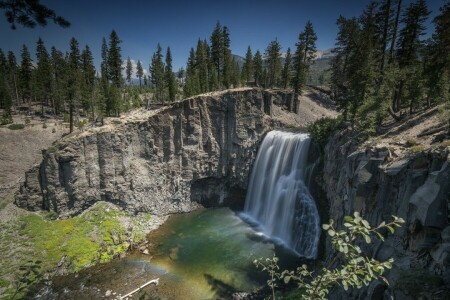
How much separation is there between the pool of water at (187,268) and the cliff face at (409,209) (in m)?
11.4

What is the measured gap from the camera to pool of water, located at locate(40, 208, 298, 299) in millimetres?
19984

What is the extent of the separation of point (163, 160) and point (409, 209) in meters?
27.9

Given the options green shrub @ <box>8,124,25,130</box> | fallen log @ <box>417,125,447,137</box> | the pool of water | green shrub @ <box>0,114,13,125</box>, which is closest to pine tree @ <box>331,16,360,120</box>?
fallen log @ <box>417,125,447,137</box>

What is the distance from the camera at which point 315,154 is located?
26.4 metres

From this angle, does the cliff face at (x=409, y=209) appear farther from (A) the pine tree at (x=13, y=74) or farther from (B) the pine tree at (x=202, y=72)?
(A) the pine tree at (x=13, y=74)

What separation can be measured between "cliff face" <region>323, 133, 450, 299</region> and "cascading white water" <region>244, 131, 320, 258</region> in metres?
9.30

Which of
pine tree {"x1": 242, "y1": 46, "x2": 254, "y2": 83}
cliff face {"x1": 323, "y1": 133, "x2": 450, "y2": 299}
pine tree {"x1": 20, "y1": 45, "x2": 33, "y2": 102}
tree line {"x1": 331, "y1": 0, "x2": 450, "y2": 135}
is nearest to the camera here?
cliff face {"x1": 323, "y1": 133, "x2": 450, "y2": 299}

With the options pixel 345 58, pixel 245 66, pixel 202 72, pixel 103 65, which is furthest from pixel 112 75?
pixel 345 58

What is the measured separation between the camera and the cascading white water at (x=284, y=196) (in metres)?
24.7

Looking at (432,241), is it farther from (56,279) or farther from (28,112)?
(28,112)

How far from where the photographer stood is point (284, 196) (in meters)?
28.0

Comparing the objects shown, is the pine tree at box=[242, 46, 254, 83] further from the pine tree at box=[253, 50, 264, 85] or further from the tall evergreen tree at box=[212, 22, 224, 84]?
the tall evergreen tree at box=[212, 22, 224, 84]

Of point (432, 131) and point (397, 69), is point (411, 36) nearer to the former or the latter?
point (397, 69)

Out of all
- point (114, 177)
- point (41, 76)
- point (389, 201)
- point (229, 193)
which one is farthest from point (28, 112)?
point (389, 201)
